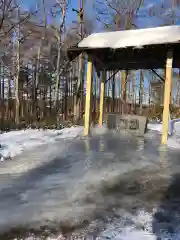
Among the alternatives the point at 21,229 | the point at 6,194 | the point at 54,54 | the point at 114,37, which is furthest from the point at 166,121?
the point at 54,54

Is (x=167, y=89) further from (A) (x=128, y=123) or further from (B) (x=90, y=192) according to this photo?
(B) (x=90, y=192)

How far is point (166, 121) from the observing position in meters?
8.01

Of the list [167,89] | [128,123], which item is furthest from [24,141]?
[167,89]

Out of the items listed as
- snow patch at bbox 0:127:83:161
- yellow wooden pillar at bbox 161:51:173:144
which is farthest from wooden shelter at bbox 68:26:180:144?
snow patch at bbox 0:127:83:161

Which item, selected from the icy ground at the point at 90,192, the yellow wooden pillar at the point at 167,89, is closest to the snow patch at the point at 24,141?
the icy ground at the point at 90,192

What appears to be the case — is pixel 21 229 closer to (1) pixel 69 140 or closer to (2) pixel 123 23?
(1) pixel 69 140

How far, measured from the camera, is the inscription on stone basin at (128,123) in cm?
982

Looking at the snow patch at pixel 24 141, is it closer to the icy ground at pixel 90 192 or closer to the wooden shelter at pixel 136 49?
the icy ground at pixel 90 192

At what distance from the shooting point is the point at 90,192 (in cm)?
405

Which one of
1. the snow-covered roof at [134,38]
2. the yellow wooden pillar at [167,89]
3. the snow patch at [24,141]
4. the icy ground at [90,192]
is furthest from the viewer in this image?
the yellow wooden pillar at [167,89]

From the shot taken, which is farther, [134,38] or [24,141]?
[134,38]

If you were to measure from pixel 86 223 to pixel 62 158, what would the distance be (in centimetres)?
326

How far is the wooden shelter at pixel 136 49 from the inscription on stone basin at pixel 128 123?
1581 millimetres

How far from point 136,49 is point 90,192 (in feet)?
17.9
